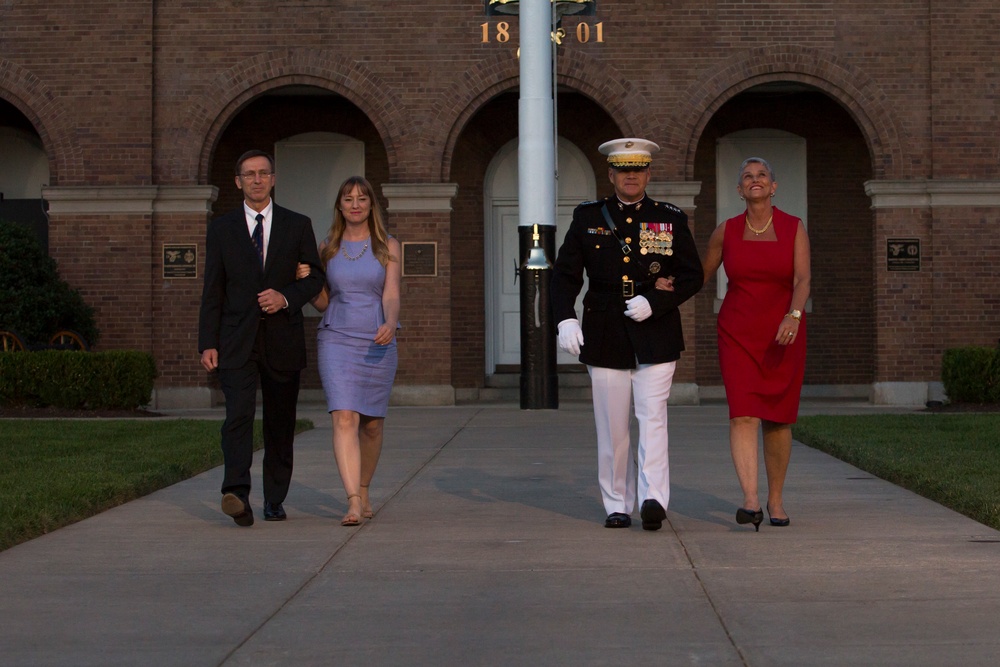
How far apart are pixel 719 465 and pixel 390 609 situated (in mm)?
5915

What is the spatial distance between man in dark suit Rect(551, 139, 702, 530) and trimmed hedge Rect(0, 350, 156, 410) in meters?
10.8

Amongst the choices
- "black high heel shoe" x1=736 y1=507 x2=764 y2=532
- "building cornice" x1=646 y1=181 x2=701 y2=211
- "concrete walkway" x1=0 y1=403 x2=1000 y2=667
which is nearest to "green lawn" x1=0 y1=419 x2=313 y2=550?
"concrete walkway" x1=0 y1=403 x2=1000 y2=667

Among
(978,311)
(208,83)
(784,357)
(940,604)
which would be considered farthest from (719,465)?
(208,83)

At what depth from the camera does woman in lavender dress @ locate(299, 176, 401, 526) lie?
7.78 metres

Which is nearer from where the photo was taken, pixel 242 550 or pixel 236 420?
pixel 242 550

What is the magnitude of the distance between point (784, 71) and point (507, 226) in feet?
15.7

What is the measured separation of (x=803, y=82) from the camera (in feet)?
64.9

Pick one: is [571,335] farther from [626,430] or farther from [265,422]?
[265,422]

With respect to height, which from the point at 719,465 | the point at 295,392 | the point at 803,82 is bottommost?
the point at 719,465

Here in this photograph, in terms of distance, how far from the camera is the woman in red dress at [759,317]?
750 cm

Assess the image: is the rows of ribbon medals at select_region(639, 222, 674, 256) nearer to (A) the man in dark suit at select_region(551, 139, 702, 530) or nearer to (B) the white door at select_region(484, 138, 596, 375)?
(A) the man in dark suit at select_region(551, 139, 702, 530)

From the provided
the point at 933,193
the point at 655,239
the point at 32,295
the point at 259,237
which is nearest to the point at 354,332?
the point at 259,237

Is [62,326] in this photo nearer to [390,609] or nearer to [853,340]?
[853,340]

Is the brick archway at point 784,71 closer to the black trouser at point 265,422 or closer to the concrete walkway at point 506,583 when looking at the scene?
the concrete walkway at point 506,583
